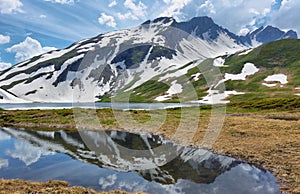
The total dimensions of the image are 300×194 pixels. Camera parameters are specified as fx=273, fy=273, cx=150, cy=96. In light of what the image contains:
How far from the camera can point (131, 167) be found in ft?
94.2

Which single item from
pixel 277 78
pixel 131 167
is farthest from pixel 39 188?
pixel 277 78

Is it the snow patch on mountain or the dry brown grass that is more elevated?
the snow patch on mountain

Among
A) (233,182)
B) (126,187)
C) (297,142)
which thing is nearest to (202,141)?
(297,142)

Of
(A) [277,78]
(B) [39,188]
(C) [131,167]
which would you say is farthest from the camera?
(A) [277,78]

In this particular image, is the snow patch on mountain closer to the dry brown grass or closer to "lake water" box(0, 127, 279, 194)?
"lake water" box(0, 127, 279, 194)

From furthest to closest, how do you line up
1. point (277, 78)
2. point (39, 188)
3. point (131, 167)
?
point (277, 78) < point (131, 167) < point (39, 188)

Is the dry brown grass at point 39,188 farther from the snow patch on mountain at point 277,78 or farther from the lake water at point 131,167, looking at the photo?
the snow patch on mountain at point 277,78

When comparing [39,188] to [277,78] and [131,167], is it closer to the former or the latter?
[131,167]

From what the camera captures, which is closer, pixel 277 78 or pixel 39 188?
pixel 39 188

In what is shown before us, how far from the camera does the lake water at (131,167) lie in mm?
22464

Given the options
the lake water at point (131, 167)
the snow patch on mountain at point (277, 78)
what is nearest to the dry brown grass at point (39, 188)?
the lake water at point (131, 167)

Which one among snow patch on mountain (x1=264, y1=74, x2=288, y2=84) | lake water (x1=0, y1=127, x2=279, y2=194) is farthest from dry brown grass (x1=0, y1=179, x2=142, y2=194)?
snow patch on mountain (x1=264, y1=74, x2=288, y2=84)

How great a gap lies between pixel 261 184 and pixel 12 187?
19.9 m

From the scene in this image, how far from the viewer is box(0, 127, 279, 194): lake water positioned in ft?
73.7
